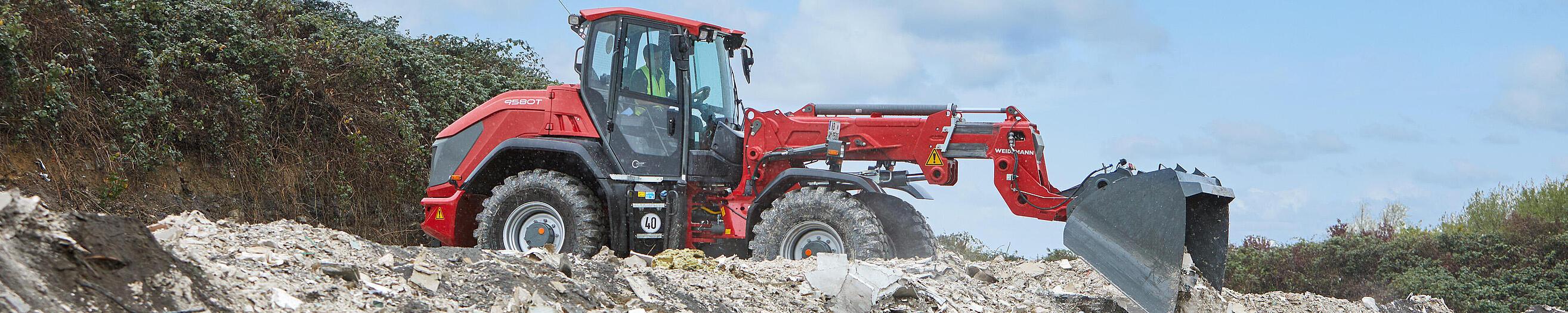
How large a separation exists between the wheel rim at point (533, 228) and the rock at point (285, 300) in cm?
438

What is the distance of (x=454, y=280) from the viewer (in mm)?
4504

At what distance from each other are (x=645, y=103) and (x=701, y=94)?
1.47 feet

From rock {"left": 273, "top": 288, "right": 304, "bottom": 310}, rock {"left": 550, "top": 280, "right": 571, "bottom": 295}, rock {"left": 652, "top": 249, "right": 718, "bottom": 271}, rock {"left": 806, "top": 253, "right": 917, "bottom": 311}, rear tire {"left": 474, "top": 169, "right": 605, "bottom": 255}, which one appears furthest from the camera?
rear tire {"left": 474, "top": 169, "right": 605, "bottom": 255}

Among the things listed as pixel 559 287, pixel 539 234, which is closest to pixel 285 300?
pixel 559 287

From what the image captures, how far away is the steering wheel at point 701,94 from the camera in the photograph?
28.0 ft

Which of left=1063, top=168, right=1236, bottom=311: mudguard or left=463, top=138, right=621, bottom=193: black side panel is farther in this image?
left=463, top=138, right=621, bottom=193: black side panel

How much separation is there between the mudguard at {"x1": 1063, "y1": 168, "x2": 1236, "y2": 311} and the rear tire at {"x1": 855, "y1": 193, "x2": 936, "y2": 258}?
109 cm

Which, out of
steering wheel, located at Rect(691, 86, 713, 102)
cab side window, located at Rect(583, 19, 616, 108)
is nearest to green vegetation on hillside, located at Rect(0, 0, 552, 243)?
cab side window, located at Rect(583, 19, 616, 108)

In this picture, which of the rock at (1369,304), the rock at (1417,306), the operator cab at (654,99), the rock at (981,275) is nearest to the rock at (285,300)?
the rock at (981,275)

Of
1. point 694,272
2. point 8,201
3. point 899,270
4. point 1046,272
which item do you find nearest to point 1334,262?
point 1046,272

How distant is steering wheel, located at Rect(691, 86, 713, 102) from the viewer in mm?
8523

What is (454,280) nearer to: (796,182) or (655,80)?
(796,182)

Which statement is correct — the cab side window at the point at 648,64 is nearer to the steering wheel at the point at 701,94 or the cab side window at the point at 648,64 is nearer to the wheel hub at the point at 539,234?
the steering wheel at the point at 701,94

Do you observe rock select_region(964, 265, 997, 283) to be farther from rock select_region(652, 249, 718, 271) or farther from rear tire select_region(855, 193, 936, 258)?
rock select_region(652, 249, 718, 271)
